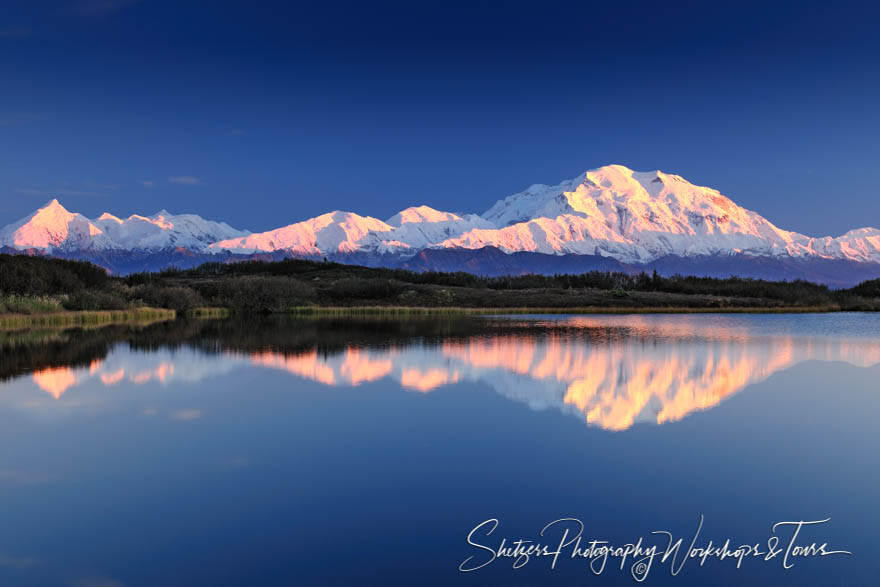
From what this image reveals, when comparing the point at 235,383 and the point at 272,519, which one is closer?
the point at 272,519

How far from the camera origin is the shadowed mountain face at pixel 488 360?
19844 millimetres

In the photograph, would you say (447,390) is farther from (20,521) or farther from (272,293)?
(272,293)

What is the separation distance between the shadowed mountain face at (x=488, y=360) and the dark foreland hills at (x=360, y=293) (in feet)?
60.3

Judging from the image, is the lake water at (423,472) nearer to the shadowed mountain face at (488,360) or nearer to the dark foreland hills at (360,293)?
the shadowed mountain face at (488,360)

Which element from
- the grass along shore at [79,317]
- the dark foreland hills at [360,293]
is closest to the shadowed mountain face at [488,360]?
the grass along shore at [79,317]

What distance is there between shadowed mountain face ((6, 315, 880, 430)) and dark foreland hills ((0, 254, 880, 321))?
1839cm

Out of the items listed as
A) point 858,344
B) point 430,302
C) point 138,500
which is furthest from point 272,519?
point 430,302

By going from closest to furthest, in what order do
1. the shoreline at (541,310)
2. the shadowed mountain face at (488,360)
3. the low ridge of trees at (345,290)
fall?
1. the shadowed mountain face at (488,360)
2. the low ridge of trees at (345,290)
3. the shoreline at (541,310)

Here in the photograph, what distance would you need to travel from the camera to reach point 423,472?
11.9 metres

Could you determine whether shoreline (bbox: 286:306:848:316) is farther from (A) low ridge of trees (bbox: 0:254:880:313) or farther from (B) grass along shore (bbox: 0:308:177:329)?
(B) grass along shore (bbox: 0:308:177:329)

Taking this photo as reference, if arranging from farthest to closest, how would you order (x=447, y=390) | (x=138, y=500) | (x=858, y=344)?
(x=858, y=344), (x=447, y=390), (x=138, y=500)

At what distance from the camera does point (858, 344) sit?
3641 centimetres

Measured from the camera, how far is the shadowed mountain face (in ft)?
65.1

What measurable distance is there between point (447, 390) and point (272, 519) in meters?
11.3
